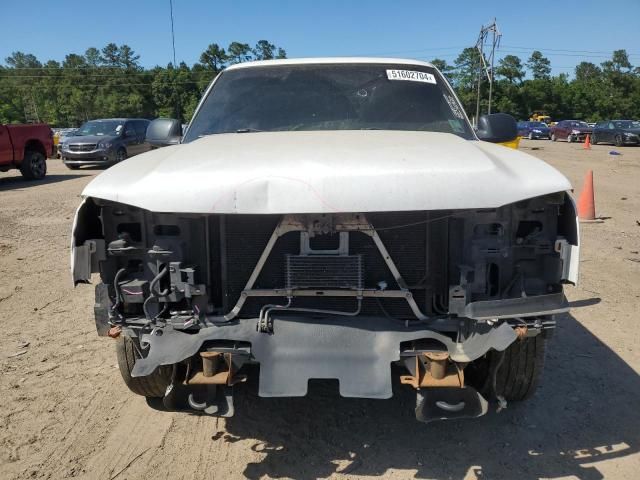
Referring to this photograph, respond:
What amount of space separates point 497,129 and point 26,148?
544 inches

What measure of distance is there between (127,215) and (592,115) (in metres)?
73.0

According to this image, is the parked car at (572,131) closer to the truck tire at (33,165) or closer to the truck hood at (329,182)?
the truck tire at (33,165)

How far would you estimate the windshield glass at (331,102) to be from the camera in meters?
3.71

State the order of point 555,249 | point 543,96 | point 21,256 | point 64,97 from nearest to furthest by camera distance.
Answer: point 555,249 → point 21,256 → point 543,96 → point 64,97

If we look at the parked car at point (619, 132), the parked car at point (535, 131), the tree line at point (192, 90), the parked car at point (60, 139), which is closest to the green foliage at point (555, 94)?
the tree line at point (192, 90)

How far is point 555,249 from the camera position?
2.53 m

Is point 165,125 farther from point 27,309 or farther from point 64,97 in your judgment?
point 64,97

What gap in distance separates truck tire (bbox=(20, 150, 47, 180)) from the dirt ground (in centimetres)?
1132

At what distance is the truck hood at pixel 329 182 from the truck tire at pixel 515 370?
0.93 meters

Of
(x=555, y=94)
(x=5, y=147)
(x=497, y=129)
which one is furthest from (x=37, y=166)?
(x=555, y=94)

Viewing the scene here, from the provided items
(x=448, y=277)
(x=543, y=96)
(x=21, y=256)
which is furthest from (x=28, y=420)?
(x=543, y=96)

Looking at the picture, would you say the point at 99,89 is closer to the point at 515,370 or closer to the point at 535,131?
the point at 535,131

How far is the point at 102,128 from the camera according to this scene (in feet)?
58.5

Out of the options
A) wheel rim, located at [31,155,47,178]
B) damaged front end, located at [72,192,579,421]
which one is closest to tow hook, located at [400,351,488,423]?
damaged front end, located at [72,192,579,421]
